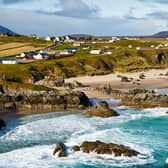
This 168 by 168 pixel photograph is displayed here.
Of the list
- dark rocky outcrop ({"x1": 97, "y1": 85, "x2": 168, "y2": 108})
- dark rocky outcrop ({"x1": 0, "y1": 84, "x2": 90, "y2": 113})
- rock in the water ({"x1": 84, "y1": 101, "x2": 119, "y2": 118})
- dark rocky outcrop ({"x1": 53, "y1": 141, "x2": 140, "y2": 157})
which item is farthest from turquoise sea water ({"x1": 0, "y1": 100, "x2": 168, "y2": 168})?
dark rocky outcrop ({"x1": 0, "y1": 84, "x2": 90, "y2": 113})

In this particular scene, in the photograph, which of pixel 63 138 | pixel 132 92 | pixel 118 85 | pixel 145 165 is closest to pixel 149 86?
pixel 118 85

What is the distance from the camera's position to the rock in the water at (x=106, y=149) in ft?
119

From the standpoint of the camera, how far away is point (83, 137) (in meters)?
43.4

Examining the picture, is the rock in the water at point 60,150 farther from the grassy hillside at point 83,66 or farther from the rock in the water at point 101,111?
the grassy hillside at point 83,66

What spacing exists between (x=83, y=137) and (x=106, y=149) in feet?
22.4

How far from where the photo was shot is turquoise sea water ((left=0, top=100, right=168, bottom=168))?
115 ft

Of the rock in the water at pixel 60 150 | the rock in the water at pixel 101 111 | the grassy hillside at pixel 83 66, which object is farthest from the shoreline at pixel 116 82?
the rock in the water at pixel 60 150

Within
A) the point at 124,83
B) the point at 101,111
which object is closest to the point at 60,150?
the point at 101,111

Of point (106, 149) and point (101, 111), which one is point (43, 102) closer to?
point (101, 111)

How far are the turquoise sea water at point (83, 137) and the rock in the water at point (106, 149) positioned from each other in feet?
1.53

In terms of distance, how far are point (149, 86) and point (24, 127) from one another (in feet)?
136

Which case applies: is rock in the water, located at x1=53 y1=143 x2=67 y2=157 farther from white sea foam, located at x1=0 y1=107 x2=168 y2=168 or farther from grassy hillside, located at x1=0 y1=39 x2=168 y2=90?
grassy hillside, located at x1=0 y1=39 x2=168 y2=90

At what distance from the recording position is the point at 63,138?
43281 mm

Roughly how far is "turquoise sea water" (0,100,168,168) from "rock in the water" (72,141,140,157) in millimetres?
467
